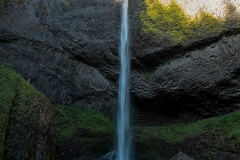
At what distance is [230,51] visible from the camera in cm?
855

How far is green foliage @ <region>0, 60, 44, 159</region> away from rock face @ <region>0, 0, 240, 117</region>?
2.86 metres

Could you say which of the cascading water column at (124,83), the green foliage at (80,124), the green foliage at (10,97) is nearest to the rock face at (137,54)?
the cascading water column at (124,83)

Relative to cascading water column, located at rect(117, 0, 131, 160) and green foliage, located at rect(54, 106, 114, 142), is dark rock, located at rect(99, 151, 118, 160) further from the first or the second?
cascading water column, located at rect(117, 0, 131, 160)

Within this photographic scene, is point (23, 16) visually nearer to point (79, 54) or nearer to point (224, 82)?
point (79, 54)

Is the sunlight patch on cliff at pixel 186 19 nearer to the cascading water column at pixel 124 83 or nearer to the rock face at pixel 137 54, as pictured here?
the rock face at pixel 137 54

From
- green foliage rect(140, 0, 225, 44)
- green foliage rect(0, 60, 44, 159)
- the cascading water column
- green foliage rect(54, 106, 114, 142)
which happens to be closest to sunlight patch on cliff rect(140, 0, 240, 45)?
green foliage rect(140, 0, 225, 44)

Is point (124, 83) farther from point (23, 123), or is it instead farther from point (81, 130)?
point (23, 123)

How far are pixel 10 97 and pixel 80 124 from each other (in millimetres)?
3908

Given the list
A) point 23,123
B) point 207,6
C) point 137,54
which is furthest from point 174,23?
point 23,123

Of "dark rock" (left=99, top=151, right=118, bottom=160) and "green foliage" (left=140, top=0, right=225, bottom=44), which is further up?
"green foliage" (left=140, top=0, right=225, bottom=44)

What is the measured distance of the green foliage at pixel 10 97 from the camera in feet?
14.6

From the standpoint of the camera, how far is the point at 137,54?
9.29m

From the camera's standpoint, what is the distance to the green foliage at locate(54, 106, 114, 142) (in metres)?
8.09

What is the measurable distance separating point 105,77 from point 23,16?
393 centimetres
